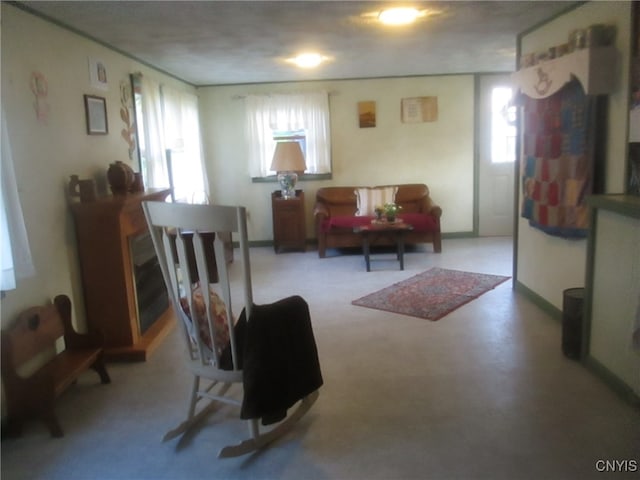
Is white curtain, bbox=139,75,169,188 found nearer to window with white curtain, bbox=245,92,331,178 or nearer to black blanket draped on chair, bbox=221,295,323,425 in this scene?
window with white curtain, bbox=245,92,331,178

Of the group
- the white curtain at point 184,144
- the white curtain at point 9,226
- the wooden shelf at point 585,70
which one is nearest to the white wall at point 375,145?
the white curtain at point 184,144

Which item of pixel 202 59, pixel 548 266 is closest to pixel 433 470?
pixel 548 266

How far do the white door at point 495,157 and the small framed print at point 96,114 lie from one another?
4635 millimetres

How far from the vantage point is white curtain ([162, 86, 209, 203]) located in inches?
205

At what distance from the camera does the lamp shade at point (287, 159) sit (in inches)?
247

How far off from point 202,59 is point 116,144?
1293mm

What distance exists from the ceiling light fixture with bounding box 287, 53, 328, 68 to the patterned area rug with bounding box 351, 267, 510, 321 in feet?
7.36

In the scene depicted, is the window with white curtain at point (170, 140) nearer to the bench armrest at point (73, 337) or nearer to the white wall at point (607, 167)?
the bench armrest at point (73, 337)

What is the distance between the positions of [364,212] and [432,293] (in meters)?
2.14

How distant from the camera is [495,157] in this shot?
6754 mm

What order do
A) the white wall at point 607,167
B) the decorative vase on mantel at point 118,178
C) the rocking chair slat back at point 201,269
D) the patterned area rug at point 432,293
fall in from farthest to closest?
the patterned area rug at point 432,293, the decorative vase on mantel at point 118,178, the white wall at point 607,167, the rocking chair slat back at point 201,269

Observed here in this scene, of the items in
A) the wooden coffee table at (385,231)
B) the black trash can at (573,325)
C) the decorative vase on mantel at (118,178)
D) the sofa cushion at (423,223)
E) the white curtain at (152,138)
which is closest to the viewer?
the black trash can at (573,325)

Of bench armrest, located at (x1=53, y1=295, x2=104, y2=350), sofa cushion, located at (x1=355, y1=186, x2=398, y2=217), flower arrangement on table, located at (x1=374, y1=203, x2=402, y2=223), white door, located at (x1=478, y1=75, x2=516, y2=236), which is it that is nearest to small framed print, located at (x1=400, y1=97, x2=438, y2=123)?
white door, located at (x1=478, y1=75, x2=516, y2=236)

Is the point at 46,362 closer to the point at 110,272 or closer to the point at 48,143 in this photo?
the point at 110,272
